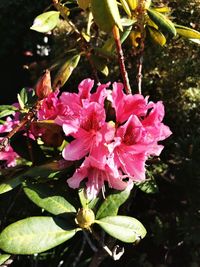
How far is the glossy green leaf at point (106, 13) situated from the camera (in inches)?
43.6

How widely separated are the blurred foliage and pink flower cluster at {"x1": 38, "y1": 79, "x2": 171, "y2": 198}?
2.35ft

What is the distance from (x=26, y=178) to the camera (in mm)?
1168

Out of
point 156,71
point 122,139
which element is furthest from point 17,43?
point 122,139

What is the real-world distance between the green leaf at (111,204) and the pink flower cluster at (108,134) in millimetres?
70

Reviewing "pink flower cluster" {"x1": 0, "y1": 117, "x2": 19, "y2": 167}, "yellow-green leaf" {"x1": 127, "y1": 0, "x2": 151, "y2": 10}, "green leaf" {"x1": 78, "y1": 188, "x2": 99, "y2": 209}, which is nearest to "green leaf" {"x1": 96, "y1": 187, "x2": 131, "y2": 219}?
"green leaf" {"x1": 78, "y1": 188, "x2": 99, "y2": 209}

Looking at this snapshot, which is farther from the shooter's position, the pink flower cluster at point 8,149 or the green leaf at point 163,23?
the pink flower cluster at point 8,149

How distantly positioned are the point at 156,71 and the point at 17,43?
226 centimetres

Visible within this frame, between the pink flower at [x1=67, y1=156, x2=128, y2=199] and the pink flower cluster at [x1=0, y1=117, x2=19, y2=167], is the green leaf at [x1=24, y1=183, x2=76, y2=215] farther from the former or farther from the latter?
the pink flower cluster at [x1=0, y1=117, x2=19, y2=167]

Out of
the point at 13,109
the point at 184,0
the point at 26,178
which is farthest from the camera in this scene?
the point at 184,0

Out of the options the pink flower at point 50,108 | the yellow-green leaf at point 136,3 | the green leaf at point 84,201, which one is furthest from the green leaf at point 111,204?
the yellow-green leaf at point 136,3

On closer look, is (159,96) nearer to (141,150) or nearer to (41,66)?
(41,66)

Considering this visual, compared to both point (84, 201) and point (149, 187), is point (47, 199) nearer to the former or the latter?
point (84, 201)

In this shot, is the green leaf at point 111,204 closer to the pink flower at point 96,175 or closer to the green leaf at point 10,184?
the pink flower at point 96,175

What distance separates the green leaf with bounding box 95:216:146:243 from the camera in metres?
1.11
